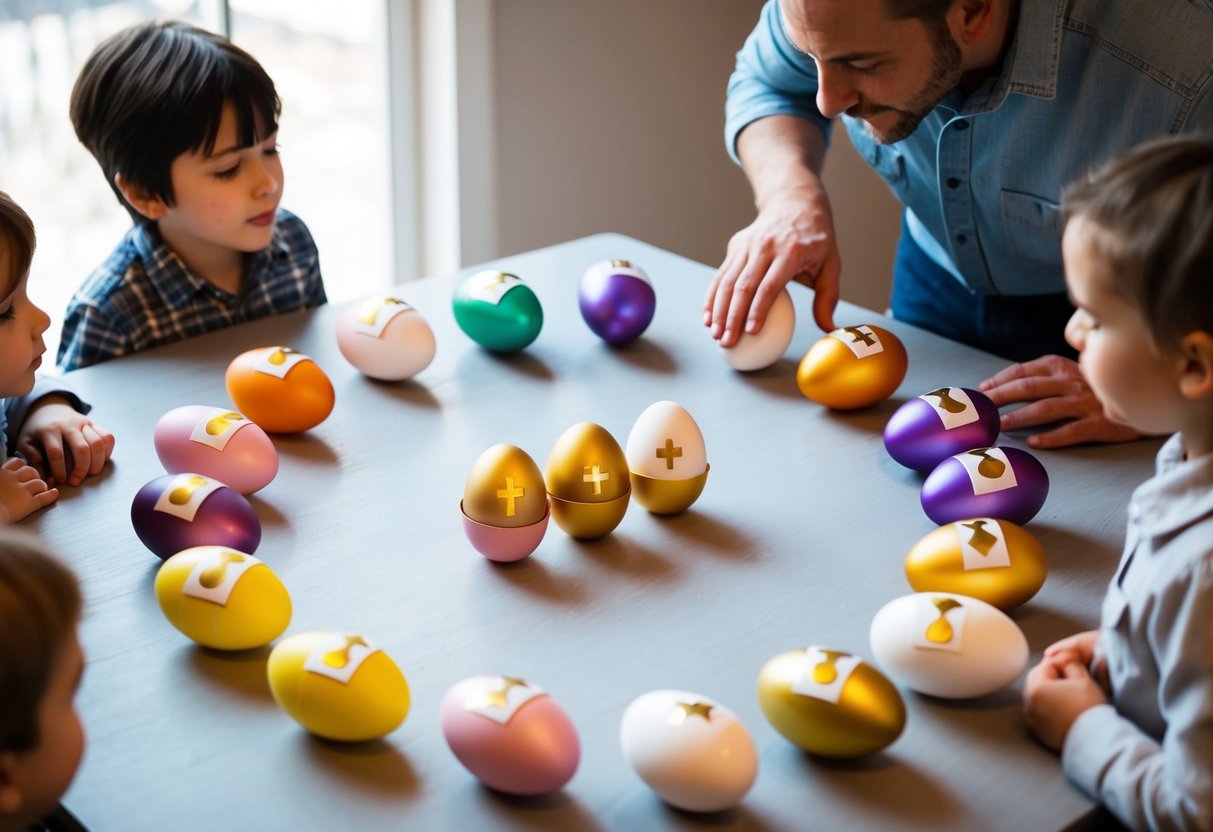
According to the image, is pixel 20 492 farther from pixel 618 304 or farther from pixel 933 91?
pixel 933 91

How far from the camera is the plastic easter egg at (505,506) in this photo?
123 centimetres

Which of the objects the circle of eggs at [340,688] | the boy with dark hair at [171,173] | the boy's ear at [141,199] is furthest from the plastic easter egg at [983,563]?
the boy's ear at [141,199]

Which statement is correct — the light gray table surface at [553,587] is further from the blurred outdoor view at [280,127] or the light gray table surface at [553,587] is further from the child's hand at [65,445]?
the blurred outdoor view at [280,127]

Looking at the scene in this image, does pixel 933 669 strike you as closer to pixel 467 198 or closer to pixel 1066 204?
pixel 1066 204

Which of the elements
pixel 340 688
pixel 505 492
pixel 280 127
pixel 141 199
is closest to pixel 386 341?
pixel 505 492

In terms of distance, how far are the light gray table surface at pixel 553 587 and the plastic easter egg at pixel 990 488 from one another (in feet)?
0.14

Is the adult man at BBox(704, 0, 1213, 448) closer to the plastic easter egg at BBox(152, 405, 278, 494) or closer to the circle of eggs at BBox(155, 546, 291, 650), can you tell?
the plastic easter egg at BBox(152, 405, 278, 494)

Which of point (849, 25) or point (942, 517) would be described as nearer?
point (942, 517)

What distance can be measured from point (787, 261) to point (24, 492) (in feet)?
3.10

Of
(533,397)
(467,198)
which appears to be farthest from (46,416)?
(467,198)

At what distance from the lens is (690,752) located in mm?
948

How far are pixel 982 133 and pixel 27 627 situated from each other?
1266 mm

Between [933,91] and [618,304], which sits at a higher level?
[933,91]

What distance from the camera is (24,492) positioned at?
4.30 ft
